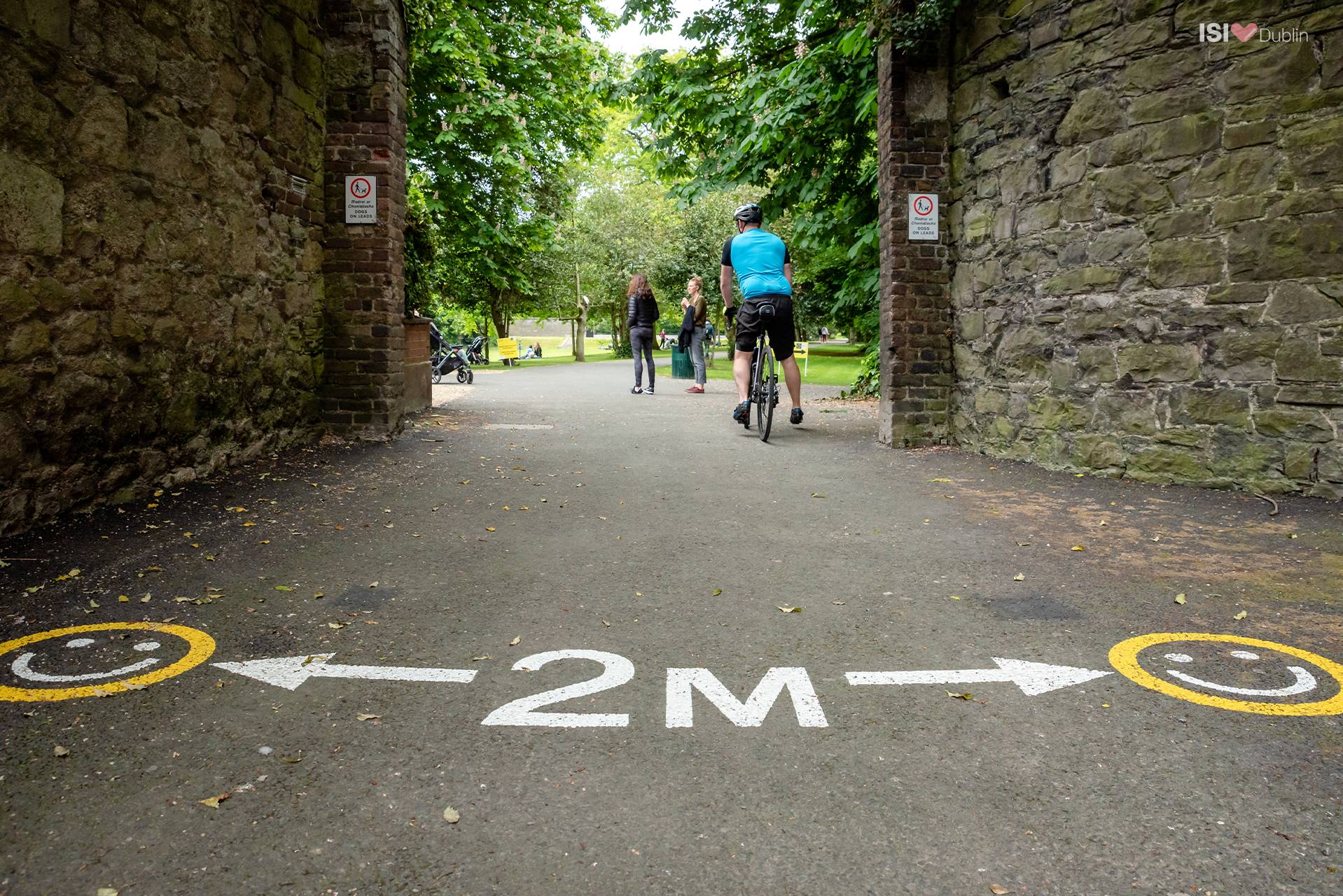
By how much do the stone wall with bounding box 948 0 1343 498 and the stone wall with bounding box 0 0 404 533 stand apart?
6.20 metres

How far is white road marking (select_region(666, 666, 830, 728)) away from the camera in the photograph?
2732mm

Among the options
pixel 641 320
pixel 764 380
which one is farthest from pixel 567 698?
pixel 641 320

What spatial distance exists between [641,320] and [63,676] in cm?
1377

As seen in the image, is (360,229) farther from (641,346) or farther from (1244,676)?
(641,346)

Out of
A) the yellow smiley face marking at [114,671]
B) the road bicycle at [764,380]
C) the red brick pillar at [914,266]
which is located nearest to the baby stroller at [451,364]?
the road bicycle at [764,380]

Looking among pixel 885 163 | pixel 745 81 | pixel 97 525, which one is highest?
pixel 745 81

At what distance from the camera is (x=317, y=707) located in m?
2.79

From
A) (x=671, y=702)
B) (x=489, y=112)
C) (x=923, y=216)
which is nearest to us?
(x=671, y=702)

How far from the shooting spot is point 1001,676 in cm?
308

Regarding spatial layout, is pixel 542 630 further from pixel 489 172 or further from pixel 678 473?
pixel 489 172

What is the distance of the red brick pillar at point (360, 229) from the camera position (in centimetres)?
866

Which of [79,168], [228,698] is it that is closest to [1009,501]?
[228,698]

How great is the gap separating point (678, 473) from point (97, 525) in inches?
158

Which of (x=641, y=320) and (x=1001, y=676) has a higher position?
(x=641, y=320)
